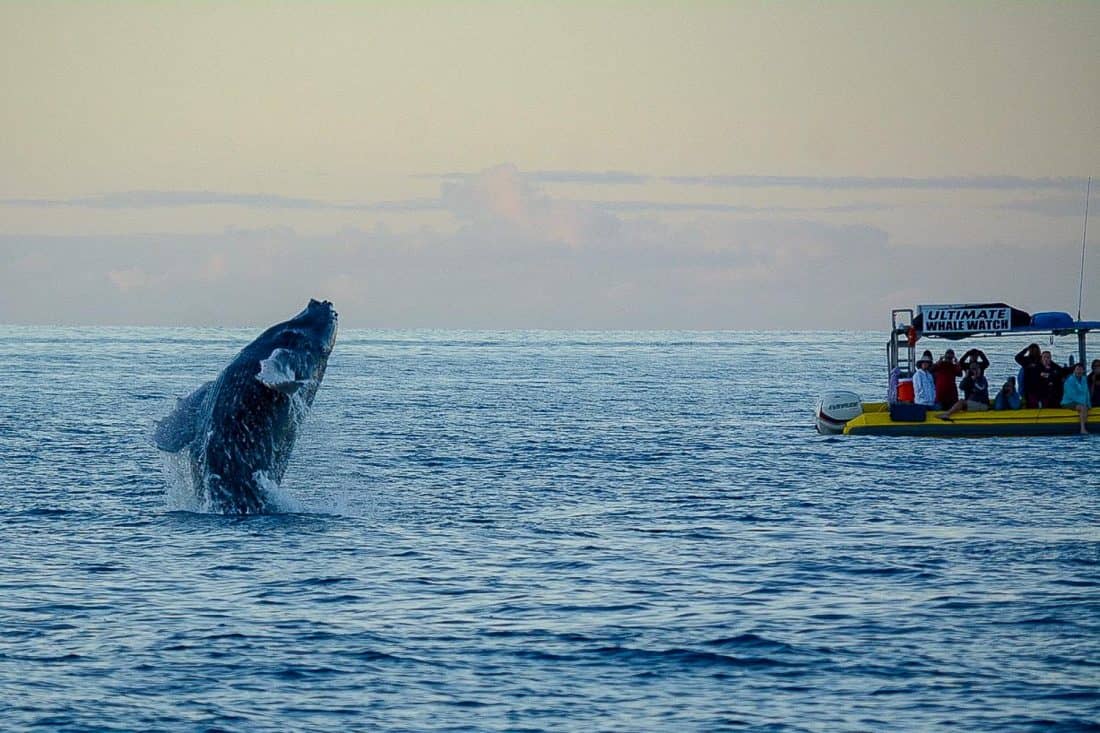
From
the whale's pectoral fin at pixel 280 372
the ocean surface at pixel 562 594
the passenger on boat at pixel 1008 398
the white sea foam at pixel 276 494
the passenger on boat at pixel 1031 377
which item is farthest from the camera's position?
the passenger on boat at pixel 1008 398

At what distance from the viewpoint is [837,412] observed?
3531 centimetres

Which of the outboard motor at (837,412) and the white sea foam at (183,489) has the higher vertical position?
the outboard motor at (837,412)

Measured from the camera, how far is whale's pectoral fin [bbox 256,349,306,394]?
57.3ft

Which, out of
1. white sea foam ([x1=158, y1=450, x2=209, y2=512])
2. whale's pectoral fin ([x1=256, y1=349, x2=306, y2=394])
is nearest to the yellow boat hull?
white sea foam ([x1=158, y1=450, x2=209, y2=512])

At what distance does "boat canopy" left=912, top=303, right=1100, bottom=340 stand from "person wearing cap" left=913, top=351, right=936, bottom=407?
691 mm

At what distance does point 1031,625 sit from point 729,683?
3.59 metres

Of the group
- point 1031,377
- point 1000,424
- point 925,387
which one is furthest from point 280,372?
point 1031,377

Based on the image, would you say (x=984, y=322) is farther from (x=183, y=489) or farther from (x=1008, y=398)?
(x=183, y=489)

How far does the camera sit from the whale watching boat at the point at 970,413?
104ft

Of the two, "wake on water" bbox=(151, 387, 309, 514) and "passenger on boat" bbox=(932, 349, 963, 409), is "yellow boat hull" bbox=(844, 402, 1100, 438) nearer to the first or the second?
"passenger on boat" bbox=(932, 349, 963, 409)

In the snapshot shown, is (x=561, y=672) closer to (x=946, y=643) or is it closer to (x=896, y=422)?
(x=946, y=643)

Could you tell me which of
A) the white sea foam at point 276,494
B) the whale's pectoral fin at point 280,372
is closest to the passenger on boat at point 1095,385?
the white sea foam at point 276,494

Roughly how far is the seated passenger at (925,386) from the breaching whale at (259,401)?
58.7ft

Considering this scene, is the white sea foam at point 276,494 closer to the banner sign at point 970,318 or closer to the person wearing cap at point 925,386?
the person wearing cap at point 925,386
